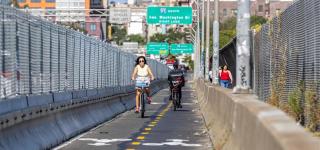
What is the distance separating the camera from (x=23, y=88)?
50.2 feet

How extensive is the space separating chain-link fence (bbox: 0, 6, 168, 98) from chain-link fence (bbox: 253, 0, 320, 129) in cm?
518

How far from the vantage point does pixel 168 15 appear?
215ft

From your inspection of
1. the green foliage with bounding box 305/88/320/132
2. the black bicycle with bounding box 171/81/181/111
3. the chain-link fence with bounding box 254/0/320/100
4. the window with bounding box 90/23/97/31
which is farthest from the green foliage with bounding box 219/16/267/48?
the green foliage with bounding box 305/88/320/132

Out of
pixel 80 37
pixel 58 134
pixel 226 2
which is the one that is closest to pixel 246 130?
pixel 58 134

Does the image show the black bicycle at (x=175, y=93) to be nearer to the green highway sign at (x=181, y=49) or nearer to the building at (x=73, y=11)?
the building at (x=73, y=11)

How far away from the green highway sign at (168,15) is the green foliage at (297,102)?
48030 millimetres

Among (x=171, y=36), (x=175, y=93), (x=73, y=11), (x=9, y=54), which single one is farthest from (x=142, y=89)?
(x=171, y=36)

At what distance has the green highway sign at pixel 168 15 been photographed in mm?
64812

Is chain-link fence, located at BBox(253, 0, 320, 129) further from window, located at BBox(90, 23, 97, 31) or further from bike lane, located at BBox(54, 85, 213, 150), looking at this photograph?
window, located at BBox(90, 23, 97, 31)

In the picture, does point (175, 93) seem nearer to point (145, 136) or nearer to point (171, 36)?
point (145, 136)

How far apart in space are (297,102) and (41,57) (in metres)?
5.33

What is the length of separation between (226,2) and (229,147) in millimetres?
173549

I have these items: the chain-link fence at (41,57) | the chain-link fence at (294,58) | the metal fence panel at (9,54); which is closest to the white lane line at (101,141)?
the chain-link fence at (41,57)

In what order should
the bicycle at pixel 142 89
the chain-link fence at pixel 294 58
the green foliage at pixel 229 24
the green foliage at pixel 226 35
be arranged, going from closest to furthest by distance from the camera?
the chain-link fence at pixel 294 58 → the bicycle at pixel 142 89 → the green foliage at pixel 226 35 → the green foliage at pixel 229 24
